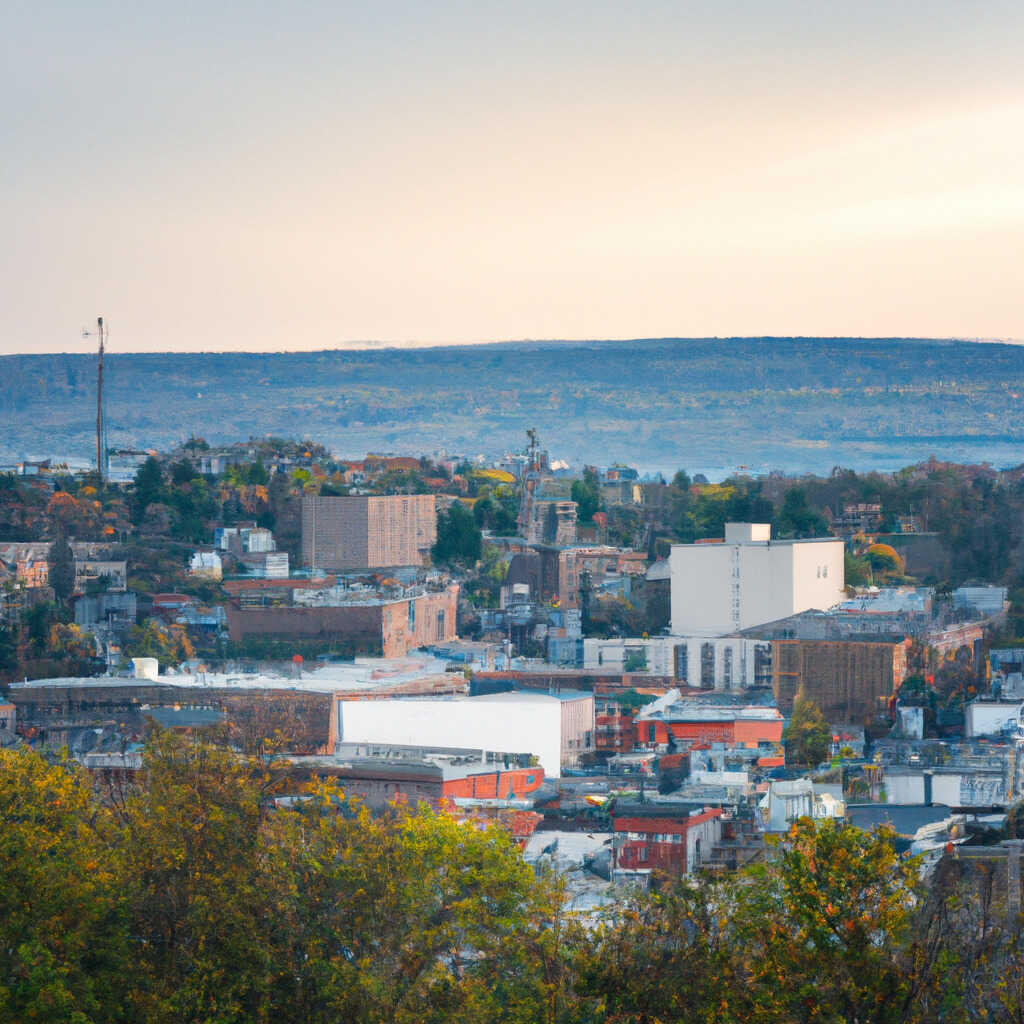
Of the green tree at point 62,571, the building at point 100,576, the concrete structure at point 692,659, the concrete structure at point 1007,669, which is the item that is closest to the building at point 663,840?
the concrete structure at point 1007,669

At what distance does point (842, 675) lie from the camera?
32.1m

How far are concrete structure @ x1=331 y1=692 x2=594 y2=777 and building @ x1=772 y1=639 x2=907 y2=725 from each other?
157 inches

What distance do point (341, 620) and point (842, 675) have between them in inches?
377

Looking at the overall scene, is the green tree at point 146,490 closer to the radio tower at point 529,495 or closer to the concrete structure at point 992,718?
the radio tower at point 529,495

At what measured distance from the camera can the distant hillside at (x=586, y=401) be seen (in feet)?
335

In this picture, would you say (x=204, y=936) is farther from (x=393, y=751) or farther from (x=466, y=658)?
(x=466, y=658)

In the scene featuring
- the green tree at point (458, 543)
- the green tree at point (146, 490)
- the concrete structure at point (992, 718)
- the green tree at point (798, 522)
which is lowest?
the concrete structure at point (992, 718)

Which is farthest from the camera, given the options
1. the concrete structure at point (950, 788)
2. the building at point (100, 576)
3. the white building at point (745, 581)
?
the building at point (100, 576)

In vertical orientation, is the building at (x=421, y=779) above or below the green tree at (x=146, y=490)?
below

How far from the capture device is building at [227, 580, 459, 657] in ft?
126

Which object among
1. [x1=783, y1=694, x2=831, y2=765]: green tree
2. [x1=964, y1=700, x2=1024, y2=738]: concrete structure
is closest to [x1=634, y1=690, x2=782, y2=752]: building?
[x1=783, y1=694, x2=831, y2=765]: green tree

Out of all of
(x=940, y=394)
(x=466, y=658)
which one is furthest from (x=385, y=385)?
(x=466, y=658)

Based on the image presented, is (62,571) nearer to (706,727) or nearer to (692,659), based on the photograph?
(692,659)

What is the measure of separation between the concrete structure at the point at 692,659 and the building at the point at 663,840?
43.1 ft
